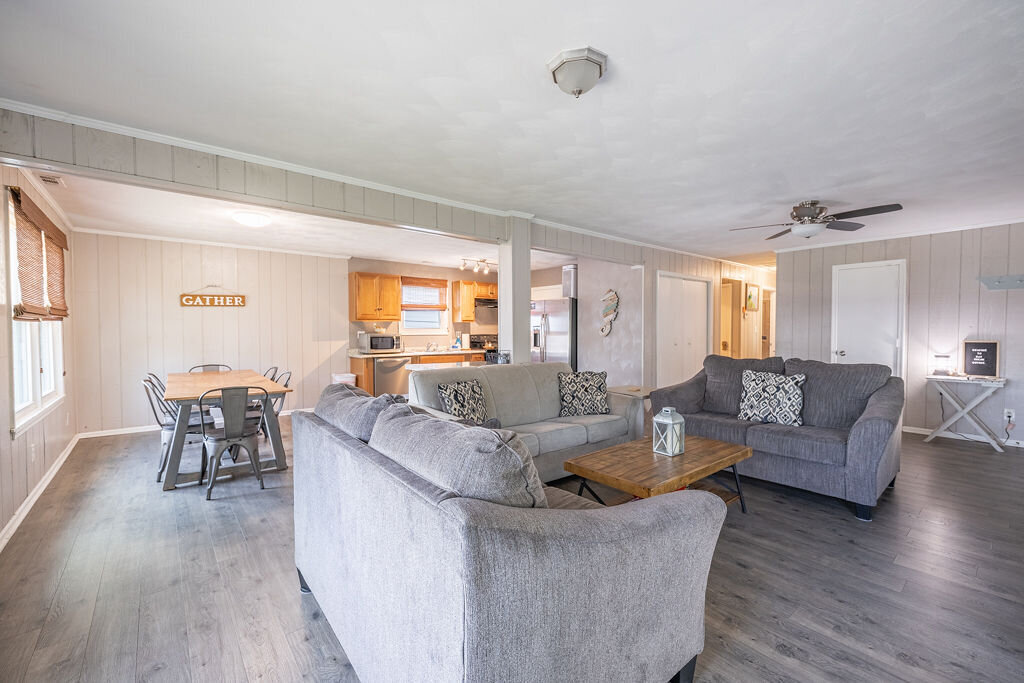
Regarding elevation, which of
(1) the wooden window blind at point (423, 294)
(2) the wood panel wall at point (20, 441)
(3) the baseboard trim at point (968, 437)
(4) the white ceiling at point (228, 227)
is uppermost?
(4) the white ceiling at point (228, 227)

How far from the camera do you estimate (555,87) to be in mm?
2320

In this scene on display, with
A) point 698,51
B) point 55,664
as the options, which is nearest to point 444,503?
point 55,664

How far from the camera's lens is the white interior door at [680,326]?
6.90 m

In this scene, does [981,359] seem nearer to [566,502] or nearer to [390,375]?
[566,502]

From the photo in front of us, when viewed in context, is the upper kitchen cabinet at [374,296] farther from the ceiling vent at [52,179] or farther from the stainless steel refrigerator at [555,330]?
the ceiling vent at [52,179]

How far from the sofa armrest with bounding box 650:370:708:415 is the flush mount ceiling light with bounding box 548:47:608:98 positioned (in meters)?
2.85

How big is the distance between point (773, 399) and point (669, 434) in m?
1.57

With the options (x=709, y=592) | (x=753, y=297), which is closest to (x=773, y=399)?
(x=709, y=592)

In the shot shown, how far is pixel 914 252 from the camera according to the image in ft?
18.3

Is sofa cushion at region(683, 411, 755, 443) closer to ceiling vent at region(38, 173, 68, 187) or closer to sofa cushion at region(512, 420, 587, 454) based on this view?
sofa cushion at region(512, 420, 587, 454)

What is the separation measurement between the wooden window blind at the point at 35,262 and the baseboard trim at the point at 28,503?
1.29 meters

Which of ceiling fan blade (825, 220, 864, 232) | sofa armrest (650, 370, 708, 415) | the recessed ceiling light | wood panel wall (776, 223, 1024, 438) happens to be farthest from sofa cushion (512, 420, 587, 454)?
wood panel wall (776, 223, 1024, 438)

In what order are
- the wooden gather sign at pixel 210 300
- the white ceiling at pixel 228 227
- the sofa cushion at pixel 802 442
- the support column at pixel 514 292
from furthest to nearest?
the wooden gather sign at pixel 210 300
the support column at pixel 514 292
the white ceiling at pixel 228 227
the sofa cushion at pixel 802 442

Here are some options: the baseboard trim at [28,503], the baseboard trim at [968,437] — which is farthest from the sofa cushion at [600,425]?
the baseboard trim at [968,437]
